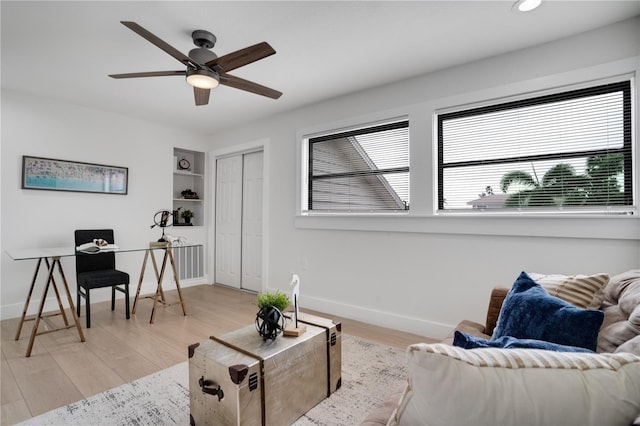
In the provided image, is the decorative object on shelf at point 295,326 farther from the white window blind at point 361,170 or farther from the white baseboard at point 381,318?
the white window blind at point 361,170

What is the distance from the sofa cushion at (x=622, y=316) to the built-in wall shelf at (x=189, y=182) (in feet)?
16.6

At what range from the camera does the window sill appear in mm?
2229

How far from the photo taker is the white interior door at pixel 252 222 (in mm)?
4716

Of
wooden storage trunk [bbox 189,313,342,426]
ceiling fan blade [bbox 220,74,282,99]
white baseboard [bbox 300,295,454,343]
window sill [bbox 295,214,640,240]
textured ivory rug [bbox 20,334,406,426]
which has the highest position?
ceiling fan blade [bbox 220,74,282,99]

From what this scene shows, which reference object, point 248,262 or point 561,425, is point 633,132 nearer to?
point 561,425

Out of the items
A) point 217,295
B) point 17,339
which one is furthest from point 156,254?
point 17,339

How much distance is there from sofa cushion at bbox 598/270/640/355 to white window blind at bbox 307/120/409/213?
1.88m

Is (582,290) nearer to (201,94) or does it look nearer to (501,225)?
(501,225)

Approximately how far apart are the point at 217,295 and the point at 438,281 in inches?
122

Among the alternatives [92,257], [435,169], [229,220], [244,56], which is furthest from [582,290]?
[229,220]

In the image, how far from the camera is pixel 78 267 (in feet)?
11.6

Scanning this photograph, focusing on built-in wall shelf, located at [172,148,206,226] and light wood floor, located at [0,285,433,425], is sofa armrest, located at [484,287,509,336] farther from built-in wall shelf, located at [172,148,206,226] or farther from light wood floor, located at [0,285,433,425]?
built-in wall shelf, located at [172,148,206,226]

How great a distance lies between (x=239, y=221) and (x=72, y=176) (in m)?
2.15

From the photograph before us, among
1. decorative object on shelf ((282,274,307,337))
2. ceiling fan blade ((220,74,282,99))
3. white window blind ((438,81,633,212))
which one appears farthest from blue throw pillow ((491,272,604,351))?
ceiling fan blade ((220,74,282,99))
